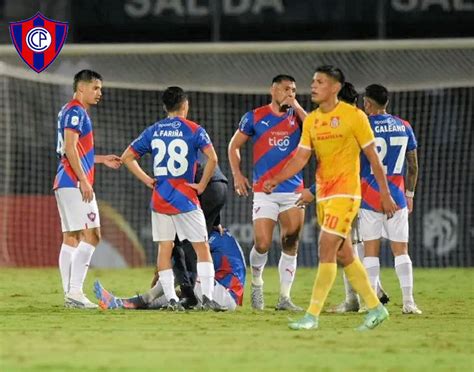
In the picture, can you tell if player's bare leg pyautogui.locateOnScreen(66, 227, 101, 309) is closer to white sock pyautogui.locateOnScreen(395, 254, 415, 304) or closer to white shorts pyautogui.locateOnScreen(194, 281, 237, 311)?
white shorts pyautogui.locateOnScreen(194, 281, 237, 311)

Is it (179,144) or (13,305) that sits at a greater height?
(179,144)

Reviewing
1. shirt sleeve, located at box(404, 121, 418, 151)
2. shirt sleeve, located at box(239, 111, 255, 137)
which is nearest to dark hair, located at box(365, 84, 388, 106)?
shirt sleeve, located at box(404, 121, 418, 151)

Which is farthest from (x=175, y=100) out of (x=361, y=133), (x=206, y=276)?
(x=361, y=133)

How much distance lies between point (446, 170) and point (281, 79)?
8861mm

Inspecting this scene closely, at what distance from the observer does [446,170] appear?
19203mm

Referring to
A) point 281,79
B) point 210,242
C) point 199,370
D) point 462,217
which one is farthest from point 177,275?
point 462,217

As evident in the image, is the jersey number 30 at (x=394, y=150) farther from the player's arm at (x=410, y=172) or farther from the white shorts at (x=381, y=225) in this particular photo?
the white shorts at (x=381, y=225)

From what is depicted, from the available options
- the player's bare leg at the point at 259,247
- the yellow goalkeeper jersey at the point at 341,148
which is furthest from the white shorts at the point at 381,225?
the yellow goalkeeper jersey at the point at 341,148

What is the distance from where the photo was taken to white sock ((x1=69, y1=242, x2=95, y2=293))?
1088 cm

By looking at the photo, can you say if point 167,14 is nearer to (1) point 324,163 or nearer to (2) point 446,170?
(2) point 446,170

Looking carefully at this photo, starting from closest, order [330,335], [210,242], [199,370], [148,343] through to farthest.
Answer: [199,370]
[148,343]
[330,335]
[210,242]

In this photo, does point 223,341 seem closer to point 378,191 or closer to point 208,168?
point 208,168

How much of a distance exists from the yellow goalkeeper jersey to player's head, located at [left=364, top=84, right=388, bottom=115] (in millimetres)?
1897

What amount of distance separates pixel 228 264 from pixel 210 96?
8.75m
